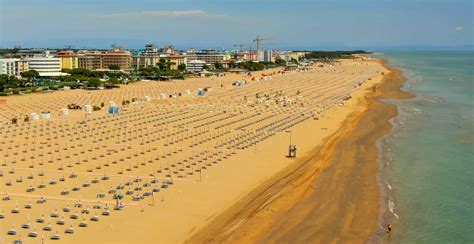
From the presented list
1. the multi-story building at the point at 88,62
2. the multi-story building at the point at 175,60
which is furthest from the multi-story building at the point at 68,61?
the multi-story building at the point at 175,60

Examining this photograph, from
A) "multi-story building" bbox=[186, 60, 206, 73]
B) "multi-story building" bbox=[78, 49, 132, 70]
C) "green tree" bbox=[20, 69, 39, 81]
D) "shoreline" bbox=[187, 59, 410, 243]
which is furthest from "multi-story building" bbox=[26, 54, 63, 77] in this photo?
"shoreline" bbox=[187, 59, 410, 243]

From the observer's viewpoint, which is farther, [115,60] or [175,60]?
[175,60]

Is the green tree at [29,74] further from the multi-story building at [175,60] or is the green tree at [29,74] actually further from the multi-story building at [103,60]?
the multi-story building at [175,60]

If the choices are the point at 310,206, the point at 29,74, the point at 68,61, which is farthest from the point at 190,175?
the point at 68,61

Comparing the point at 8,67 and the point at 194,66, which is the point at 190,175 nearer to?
the point at 8,67

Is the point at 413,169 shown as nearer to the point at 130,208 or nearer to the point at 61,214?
the point at 130,208

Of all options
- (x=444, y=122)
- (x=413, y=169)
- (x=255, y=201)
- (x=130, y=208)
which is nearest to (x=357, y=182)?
(x=413, y=169)

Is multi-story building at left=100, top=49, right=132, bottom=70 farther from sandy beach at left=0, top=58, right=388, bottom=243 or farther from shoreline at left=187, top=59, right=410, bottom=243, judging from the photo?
shoreline at left=187, top=59, right=410, bottom=243
